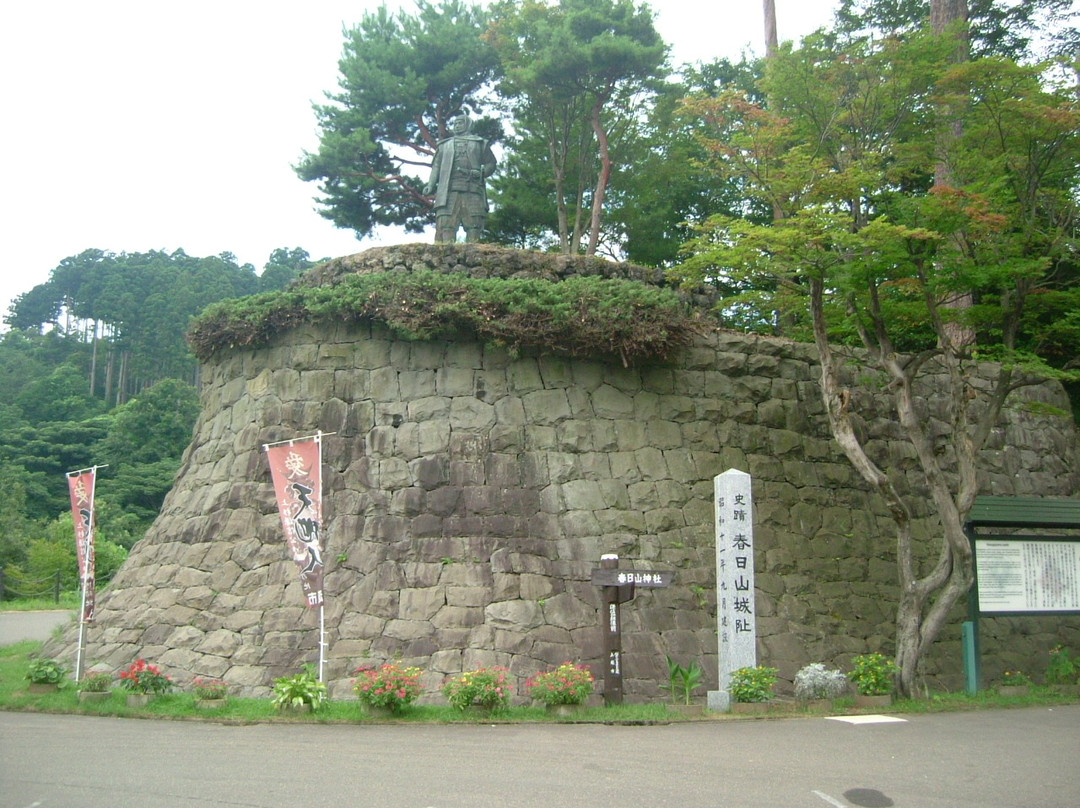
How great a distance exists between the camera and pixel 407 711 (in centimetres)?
939

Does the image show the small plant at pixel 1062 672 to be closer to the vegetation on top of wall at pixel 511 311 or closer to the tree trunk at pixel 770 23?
the vegetation on top of wall at pixel 511 311

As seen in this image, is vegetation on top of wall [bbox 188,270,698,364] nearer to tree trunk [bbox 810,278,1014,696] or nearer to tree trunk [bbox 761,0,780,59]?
tree trunk [bbox 810,278,1014,696]

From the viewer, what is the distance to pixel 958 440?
38.3 feet

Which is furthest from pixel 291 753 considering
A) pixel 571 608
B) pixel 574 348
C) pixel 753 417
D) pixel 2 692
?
pixel 753 417

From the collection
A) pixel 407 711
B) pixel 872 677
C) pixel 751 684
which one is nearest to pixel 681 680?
pixel 751 684

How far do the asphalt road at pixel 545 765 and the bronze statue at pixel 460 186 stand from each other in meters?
8.14

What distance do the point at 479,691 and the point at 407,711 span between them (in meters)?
0.74

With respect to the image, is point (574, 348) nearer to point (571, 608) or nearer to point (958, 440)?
point (571, 608)

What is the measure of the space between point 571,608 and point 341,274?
5274mm

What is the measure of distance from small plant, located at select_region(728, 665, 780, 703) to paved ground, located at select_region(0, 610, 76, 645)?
996 cm

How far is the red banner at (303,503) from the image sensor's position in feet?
32.9

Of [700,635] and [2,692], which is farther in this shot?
[700,635]

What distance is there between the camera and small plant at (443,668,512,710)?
30.3ft

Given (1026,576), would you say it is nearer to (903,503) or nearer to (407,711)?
(903,503)
